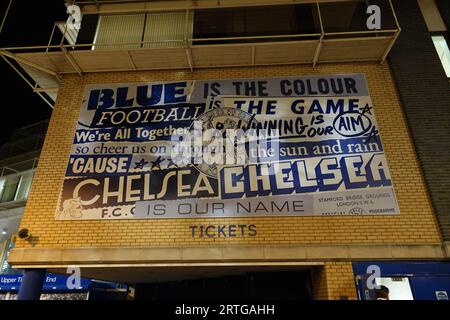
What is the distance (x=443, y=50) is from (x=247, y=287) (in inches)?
365

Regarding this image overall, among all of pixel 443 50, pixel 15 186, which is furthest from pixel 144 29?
pixel 15 186

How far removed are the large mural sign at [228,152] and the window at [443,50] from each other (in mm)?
2729

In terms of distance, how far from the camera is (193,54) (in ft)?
30.0

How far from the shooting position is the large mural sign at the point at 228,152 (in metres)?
7.77

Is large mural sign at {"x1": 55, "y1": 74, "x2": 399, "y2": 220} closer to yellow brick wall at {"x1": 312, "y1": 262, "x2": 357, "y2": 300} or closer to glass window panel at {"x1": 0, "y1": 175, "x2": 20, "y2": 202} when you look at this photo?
yellow brick wall at {"x1": 312, "y1": 262, "x2": 357, "y2": 300}

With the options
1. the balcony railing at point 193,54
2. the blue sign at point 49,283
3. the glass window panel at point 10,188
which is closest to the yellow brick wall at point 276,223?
the balcony railing at point 193,54

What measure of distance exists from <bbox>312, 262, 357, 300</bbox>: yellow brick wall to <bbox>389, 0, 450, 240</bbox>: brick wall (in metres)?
2.40

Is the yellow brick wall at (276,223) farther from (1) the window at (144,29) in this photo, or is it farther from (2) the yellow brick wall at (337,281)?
(1) the window at (144,29)

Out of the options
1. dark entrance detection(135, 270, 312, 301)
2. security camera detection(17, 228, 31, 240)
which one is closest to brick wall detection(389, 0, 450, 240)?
dark entrance detection(135, 270, 312, 301)

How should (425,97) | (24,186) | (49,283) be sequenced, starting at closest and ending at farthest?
(425,97)
(49,283)
(24,186)

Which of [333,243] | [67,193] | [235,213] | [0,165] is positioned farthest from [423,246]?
[0,165]

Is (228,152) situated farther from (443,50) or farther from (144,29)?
(443,50)

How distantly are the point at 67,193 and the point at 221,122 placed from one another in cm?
435

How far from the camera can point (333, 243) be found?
7.32m
